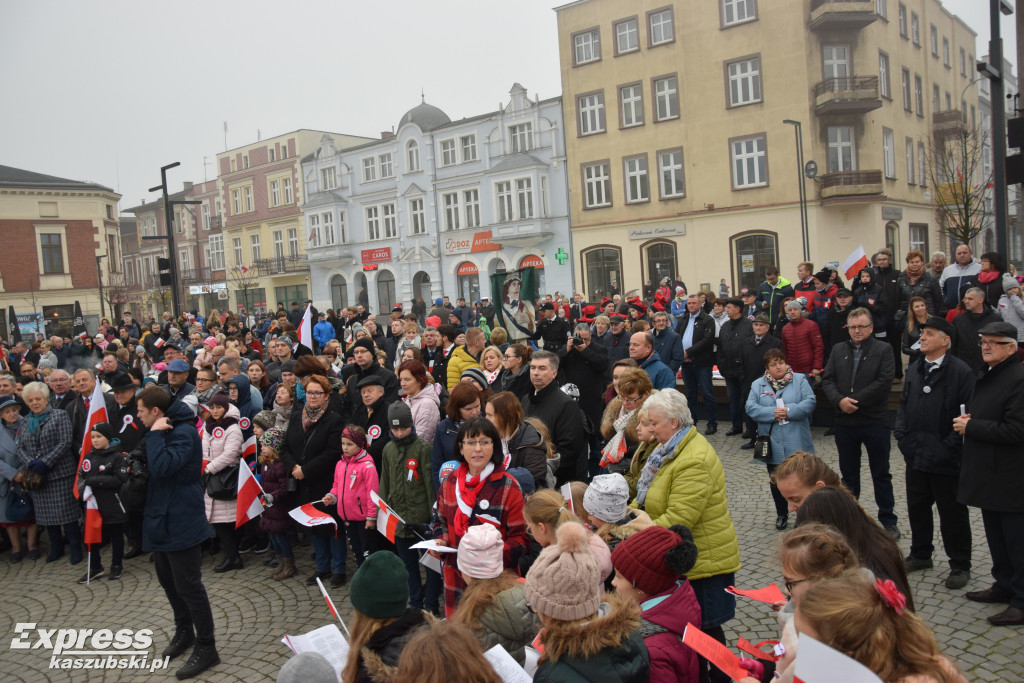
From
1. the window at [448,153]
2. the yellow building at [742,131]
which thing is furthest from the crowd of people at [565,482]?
the window at [448,153]

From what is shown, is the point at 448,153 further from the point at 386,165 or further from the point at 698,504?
the point at 698,504

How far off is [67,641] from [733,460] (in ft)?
24.6

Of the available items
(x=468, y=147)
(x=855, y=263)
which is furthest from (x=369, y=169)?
(x=855, y=263)

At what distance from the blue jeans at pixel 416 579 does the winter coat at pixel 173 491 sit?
4.78ft

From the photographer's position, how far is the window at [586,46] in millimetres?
32188

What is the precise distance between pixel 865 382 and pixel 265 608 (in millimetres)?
5717

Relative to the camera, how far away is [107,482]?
7.16 metres

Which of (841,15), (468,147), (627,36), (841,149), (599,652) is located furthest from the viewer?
(468,147)

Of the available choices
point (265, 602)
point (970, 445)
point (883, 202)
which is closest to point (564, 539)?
point (970, 445)

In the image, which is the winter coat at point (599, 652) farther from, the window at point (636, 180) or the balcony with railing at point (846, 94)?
the window at point (636, 180)

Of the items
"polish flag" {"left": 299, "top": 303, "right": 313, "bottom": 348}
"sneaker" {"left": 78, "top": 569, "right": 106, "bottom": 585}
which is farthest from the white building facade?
"sneaker" {"left": 78, "top": 569, "right": 106, "bottom": 585}

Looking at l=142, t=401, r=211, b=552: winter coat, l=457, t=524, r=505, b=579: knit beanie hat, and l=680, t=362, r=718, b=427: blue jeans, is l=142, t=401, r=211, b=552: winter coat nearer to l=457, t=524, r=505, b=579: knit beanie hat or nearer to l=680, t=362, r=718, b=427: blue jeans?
l=457, t=524, r=505, b=579: knit beanie hat

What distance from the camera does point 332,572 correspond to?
6609mm

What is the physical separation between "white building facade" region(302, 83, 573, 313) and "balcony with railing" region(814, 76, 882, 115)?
476 inches
